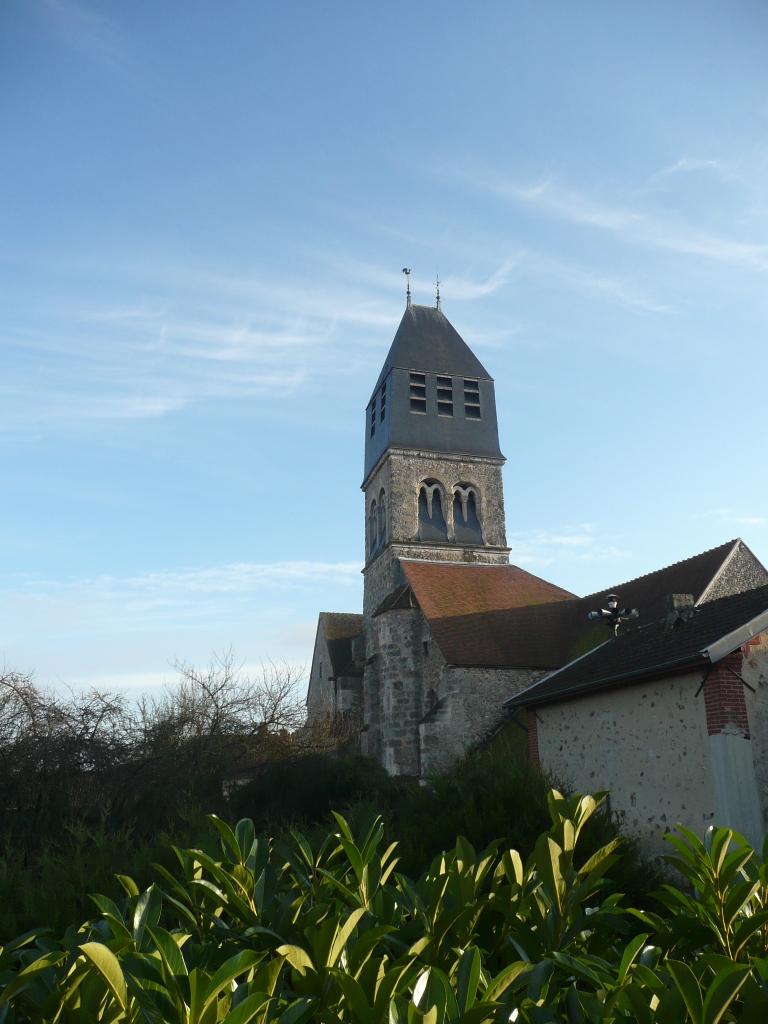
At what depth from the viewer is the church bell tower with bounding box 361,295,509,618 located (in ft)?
86.3

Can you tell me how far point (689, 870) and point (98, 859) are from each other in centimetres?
491

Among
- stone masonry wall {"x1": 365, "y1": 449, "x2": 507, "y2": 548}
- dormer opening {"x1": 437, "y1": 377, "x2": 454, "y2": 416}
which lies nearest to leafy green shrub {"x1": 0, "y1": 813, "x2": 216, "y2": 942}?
stone masonry wall {"x1": 365, "y1": 449, "x2": 507, "y2": 548}

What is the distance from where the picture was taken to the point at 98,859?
20.8 ft

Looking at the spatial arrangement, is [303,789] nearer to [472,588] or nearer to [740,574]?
[472,588]

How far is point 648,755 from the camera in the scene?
9.63 m

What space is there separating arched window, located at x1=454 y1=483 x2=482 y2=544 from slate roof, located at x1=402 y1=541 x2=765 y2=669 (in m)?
2.42

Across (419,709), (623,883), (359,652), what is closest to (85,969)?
(623,883)

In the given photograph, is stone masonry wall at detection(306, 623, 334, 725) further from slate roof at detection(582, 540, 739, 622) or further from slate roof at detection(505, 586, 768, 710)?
slate roof at detection(505, 586, 768, 710)

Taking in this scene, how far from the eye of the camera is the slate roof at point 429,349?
2939 cm

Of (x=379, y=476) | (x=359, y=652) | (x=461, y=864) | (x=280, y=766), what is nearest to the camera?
(x=461, y=864)

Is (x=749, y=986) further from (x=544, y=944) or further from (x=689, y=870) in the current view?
(x=689, y=870)

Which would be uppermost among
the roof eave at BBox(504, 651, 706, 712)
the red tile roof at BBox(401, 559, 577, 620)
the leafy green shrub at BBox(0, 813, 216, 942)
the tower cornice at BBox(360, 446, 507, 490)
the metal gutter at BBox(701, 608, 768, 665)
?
the tower cornice at BBox(360, 446, 507, 490)

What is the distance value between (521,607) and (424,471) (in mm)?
7370

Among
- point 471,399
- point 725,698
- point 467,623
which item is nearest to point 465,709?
point 467,623
